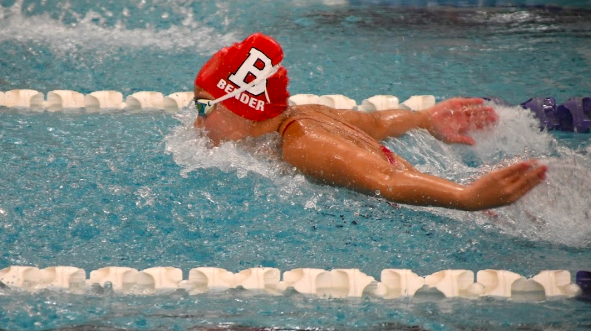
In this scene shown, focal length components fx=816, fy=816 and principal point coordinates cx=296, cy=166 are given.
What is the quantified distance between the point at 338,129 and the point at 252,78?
1.21 ft

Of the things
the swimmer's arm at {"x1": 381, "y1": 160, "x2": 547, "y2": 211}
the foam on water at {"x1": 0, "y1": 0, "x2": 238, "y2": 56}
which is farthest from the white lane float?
the swimmer's arm at {"x1": 381, "y1": 160, "x2": 547, "y2": 211}

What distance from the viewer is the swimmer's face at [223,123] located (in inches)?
119

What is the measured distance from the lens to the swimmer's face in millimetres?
3025

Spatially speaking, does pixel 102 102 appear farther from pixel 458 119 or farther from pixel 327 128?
pixel 458 119

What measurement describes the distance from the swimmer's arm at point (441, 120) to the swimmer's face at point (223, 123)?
1.78 feet

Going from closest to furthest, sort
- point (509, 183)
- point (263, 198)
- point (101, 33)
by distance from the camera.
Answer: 1. point (509, 183)
2. point (263, 198)
3. point (101, 33)

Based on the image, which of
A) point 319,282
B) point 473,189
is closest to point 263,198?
point 319,282

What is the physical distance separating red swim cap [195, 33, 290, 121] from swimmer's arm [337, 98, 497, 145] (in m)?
0.47

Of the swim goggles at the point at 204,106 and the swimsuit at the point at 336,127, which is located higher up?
the swim goggles at the point at 204,106

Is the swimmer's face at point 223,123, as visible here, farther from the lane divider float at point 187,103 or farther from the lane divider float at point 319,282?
the lane divider float at point 187,103

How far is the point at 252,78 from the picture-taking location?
2.98m

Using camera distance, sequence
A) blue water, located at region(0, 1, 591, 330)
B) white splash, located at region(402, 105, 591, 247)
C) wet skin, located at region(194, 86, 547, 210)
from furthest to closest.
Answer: white splash, located at region(402, 105, 591, 247)
wet skin, located at region(194, 86, 547, 210)
blue water, located at region(0, 1, 591, 330)

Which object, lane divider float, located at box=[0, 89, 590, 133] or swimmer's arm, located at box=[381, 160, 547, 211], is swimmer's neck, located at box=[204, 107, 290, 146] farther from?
lane divider float, located at box=[0, 89, 590, 133]

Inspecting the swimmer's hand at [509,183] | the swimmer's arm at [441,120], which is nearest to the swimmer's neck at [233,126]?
the swimmer's arm at [441,120]
